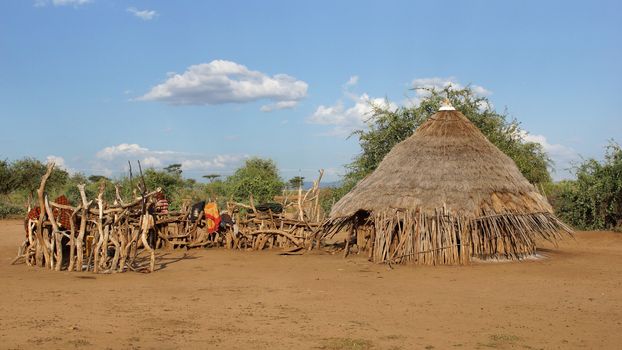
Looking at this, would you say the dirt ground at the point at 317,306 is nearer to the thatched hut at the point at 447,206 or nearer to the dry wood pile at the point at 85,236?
the dry wood pile at the point at 85,236

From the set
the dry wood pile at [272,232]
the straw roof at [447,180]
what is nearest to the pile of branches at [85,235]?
the dry wood pile at [272,232]

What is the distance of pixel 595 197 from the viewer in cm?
1933

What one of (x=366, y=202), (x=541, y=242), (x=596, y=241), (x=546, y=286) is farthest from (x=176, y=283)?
(x=596, y=241)

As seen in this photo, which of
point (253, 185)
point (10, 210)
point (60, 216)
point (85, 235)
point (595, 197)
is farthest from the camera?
point (253, 185)

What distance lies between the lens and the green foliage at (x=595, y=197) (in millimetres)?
18891

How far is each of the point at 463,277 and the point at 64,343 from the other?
6.97 meters

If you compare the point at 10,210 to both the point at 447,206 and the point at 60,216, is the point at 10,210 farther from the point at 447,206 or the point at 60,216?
the point at 447,206

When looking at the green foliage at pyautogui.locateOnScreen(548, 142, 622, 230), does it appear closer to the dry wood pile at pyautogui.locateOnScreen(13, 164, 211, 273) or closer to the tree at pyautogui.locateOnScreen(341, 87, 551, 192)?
the tree at pyautogui.locateOnScreen(341, 87, 551, 192)

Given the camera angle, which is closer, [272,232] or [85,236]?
[85,236]

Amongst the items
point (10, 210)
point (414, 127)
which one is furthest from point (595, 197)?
point (10, 210)

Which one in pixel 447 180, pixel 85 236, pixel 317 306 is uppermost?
pixel 447 180

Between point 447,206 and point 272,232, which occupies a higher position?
point 447,206

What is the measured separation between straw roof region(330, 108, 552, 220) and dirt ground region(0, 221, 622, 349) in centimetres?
123

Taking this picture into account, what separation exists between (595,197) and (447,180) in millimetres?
8435
